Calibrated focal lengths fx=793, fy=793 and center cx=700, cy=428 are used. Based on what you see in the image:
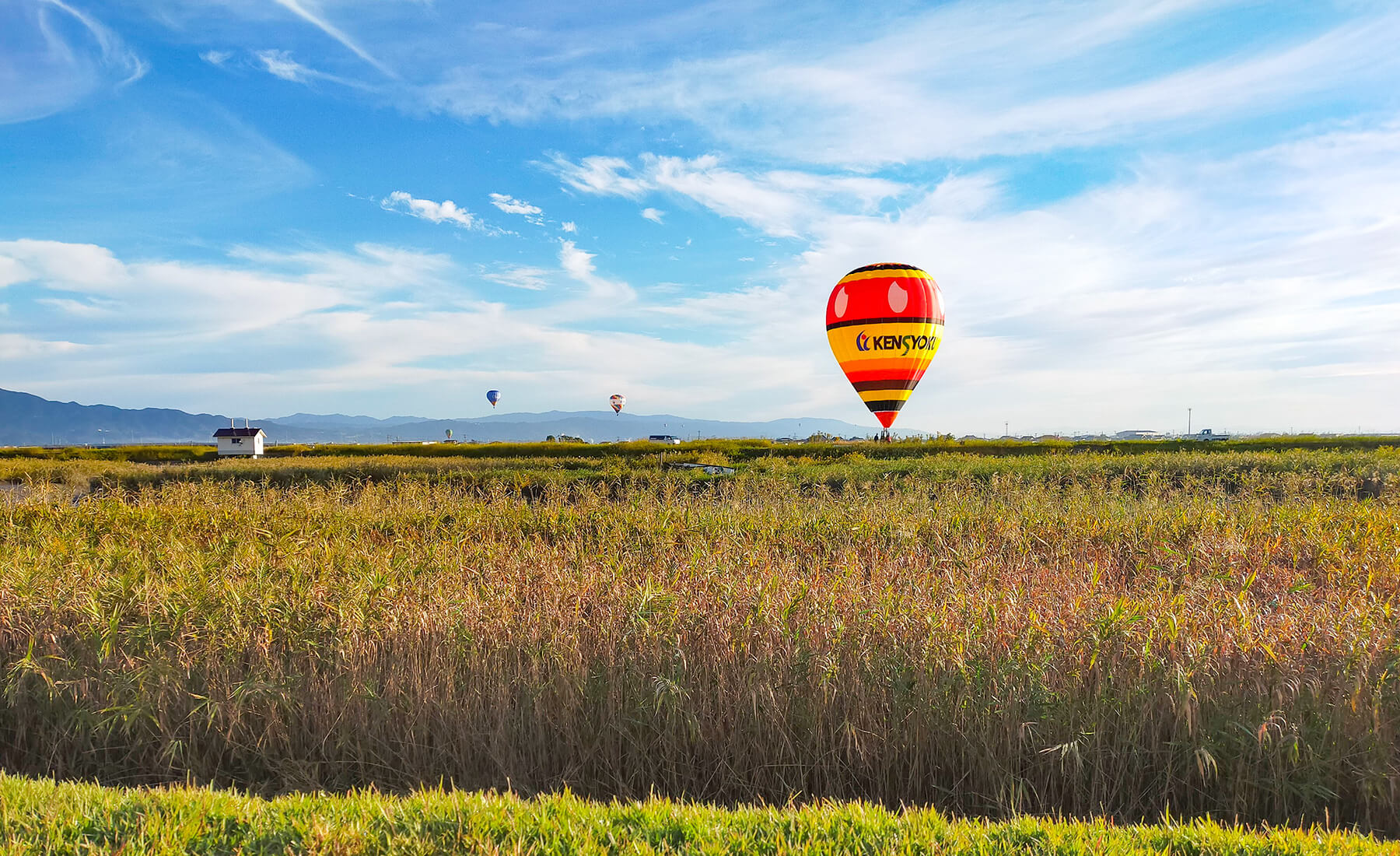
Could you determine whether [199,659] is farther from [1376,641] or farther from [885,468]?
[885,468]

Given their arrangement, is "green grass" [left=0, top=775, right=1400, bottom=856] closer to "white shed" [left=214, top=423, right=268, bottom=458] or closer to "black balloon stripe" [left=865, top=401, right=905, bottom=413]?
"black balloon stripe" [left=865, top=401, right=905, bottom=413]

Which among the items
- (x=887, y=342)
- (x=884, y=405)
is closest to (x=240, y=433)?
(x=884, y=405)

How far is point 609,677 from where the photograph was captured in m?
5.02

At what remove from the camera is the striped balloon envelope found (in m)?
23.5

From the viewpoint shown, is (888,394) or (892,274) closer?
(892,274)

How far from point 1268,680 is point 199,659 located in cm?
699

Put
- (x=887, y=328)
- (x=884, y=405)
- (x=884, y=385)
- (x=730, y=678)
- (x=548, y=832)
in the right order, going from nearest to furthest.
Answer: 1. (x=548, y=832)
2. (x=730, y=678)
3. (x=887, y=328)
4. (x=884, y=385)
5. (x=884, y=405)

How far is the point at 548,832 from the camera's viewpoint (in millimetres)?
3369

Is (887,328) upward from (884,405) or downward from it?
upward

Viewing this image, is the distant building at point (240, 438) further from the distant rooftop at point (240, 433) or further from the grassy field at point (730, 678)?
the grassy field at point (730, 678)

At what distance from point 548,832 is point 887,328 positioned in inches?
854

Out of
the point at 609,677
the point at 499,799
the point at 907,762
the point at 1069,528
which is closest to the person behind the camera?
the point at 499,799

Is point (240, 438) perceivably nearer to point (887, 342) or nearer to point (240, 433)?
point (240, 433)

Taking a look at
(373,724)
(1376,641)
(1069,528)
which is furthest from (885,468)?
(373,724)
